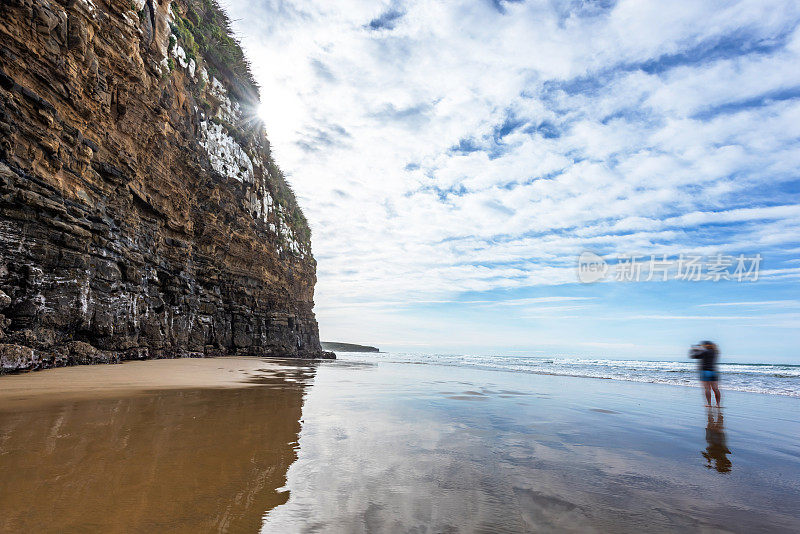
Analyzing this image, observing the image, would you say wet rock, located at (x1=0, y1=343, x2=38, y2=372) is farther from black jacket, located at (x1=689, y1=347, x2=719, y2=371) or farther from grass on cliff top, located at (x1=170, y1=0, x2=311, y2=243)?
black jacket, located at (x1=689, y1=347, x2=719, y2=371)

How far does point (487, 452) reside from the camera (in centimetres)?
378

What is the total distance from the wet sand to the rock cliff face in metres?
3.76

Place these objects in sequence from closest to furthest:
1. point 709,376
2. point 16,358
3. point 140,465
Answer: point 140,465
point 16,358
point 709,376

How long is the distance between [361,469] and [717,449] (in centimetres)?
456

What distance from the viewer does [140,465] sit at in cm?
281

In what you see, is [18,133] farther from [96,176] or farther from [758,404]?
[758,404]

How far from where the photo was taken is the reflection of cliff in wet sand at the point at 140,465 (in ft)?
6.53

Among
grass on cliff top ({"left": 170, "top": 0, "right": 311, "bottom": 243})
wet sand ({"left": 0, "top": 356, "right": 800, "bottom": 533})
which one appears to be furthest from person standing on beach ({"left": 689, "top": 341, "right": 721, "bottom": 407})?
grass on cliff top ({"left": 170, "top": 0, "right": 311, "bottom": 243})

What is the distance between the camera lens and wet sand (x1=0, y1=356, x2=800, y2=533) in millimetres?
2156

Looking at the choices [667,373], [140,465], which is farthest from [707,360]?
[667,373]

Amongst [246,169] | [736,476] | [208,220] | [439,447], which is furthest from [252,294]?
[736,476]

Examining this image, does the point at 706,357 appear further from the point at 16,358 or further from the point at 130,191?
the point at 130,191

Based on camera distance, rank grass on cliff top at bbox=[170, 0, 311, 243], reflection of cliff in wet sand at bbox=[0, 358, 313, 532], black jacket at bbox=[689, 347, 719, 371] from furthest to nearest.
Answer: grass on cliff top at bbox=[170, 0, 311, 243], black jacket at bbox=[689, 347, 719, 371], reflection of cliff in wet sand at bbox=[0, 358, 313, 532]

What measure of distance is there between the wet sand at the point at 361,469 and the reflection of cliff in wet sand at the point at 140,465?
15mm
